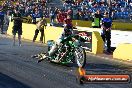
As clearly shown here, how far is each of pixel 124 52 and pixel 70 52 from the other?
4215mm

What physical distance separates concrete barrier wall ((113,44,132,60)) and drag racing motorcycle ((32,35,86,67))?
12.0ft

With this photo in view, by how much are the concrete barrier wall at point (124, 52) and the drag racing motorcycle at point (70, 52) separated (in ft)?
12.0

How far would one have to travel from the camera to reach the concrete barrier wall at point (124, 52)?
16.8 m

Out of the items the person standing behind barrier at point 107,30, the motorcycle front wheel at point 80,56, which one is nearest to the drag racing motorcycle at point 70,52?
the motorcycle front wheel at point 80,56

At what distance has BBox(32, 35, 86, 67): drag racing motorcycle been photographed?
1307 centimetres

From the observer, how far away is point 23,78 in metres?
11.5

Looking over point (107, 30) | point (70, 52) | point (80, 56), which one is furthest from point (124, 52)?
point (80, 56)

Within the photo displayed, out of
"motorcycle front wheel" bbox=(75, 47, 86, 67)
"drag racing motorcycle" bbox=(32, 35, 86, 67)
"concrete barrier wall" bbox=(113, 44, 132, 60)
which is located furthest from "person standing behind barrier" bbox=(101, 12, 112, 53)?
"motorcycle front wheel" bbox=(75, 47, 86, 67)

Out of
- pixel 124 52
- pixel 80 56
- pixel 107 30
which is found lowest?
pixel 124 52

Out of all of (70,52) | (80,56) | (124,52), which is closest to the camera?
(80,56)

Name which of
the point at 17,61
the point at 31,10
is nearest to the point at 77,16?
the point at 31,10

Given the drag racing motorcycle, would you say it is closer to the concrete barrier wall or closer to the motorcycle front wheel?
the motorcycle front wheel

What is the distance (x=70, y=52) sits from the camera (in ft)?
44.6

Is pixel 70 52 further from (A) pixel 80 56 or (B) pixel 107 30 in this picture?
(B) pixel 107 30
